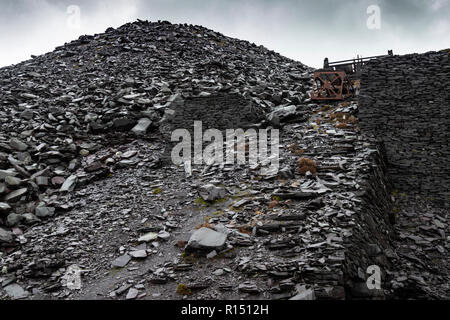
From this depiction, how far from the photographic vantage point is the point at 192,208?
→ 893cm

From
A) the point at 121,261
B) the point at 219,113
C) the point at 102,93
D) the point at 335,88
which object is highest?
the point at 102,93

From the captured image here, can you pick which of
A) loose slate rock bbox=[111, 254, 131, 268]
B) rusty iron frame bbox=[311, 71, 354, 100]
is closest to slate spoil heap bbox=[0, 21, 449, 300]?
loose slate rock bbox=[111, 254, 131, 268]

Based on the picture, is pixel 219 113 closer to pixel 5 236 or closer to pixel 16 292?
pixel 5 236

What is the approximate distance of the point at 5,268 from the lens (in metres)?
7.37

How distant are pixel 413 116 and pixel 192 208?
9.28 meters

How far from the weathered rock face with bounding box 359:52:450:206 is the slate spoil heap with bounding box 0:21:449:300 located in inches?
29.9

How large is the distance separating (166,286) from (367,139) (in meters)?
8.85

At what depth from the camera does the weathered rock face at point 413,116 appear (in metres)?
10.4

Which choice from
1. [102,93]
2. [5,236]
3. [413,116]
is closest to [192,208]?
[5,236]

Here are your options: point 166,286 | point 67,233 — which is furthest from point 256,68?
point 166,286

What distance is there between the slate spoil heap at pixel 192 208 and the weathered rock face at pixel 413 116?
2.49 feet

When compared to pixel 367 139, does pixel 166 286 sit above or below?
below

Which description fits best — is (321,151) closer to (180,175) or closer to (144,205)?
(180,175)

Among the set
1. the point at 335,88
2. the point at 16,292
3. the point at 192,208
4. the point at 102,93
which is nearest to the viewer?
the point at 16,292
